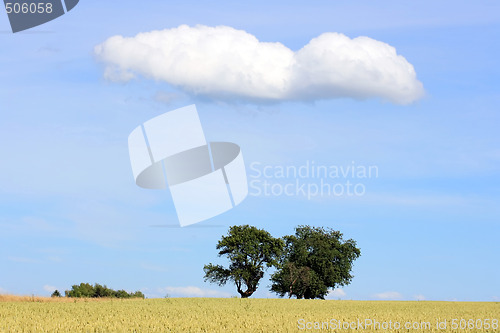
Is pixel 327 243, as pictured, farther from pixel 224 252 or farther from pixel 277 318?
pixel 277 318

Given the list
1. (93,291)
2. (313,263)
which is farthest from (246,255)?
(93,291)

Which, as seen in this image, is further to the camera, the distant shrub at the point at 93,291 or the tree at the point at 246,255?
the distant shrub at the point at 93,291

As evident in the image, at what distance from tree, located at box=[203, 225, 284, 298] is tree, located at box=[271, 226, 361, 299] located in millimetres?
2777

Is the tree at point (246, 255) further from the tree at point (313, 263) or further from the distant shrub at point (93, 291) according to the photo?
the distant shrub at point (93, 291)

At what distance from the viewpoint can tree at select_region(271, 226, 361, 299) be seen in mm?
82000

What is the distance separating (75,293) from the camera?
98812mm

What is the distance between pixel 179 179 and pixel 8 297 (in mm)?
20272

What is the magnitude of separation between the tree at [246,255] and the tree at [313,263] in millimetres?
2777

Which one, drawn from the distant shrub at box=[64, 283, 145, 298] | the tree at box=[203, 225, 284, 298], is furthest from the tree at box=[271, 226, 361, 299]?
the distant shrub at box=[64, 283, 145, 298]

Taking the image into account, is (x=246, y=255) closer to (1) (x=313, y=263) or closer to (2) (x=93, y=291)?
(1) (x=313, y=263)

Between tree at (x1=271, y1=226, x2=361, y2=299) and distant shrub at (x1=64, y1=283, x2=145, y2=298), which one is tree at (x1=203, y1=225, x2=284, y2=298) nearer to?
tree at (x1=271, y1=226, x2=361, y2=299)

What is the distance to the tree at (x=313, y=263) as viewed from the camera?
82000 millimetres

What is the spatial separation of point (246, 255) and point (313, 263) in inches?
438

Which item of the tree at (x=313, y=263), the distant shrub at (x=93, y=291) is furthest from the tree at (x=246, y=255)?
the distant shrub at (x=93, y=291)
